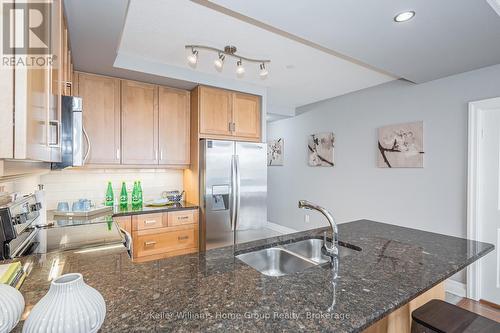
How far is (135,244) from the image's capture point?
249 cm

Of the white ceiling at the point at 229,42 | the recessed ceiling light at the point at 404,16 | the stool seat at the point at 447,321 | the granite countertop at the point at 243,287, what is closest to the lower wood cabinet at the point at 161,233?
the granite countertop at the point at 243,287

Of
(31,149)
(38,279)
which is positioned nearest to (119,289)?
(38,279)

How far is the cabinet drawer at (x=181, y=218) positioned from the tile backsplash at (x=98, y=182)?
1.92 feet

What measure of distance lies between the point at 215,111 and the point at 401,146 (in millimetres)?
2282

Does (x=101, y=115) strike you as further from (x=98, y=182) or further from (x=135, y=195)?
(x=135, y=195)

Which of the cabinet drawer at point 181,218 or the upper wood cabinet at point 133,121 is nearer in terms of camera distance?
the upper wood cabinet at point 133,121

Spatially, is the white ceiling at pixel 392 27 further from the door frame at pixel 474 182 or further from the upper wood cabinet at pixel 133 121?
the upper wood cabinet at pixel 133 121

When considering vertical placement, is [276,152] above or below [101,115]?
below

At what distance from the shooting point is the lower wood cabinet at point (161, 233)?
2.48 m

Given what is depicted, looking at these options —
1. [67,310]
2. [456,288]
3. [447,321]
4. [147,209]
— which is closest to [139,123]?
[147,209]

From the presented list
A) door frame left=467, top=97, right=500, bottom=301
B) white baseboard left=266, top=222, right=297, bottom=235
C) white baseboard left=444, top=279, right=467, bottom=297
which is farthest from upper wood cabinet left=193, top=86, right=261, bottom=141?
white baseboard left=444, top=279, right=467, bottom=297

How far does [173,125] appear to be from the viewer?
118 inches

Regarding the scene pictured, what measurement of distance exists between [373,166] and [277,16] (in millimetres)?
2564

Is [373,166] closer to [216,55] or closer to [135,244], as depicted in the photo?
[216,55]
